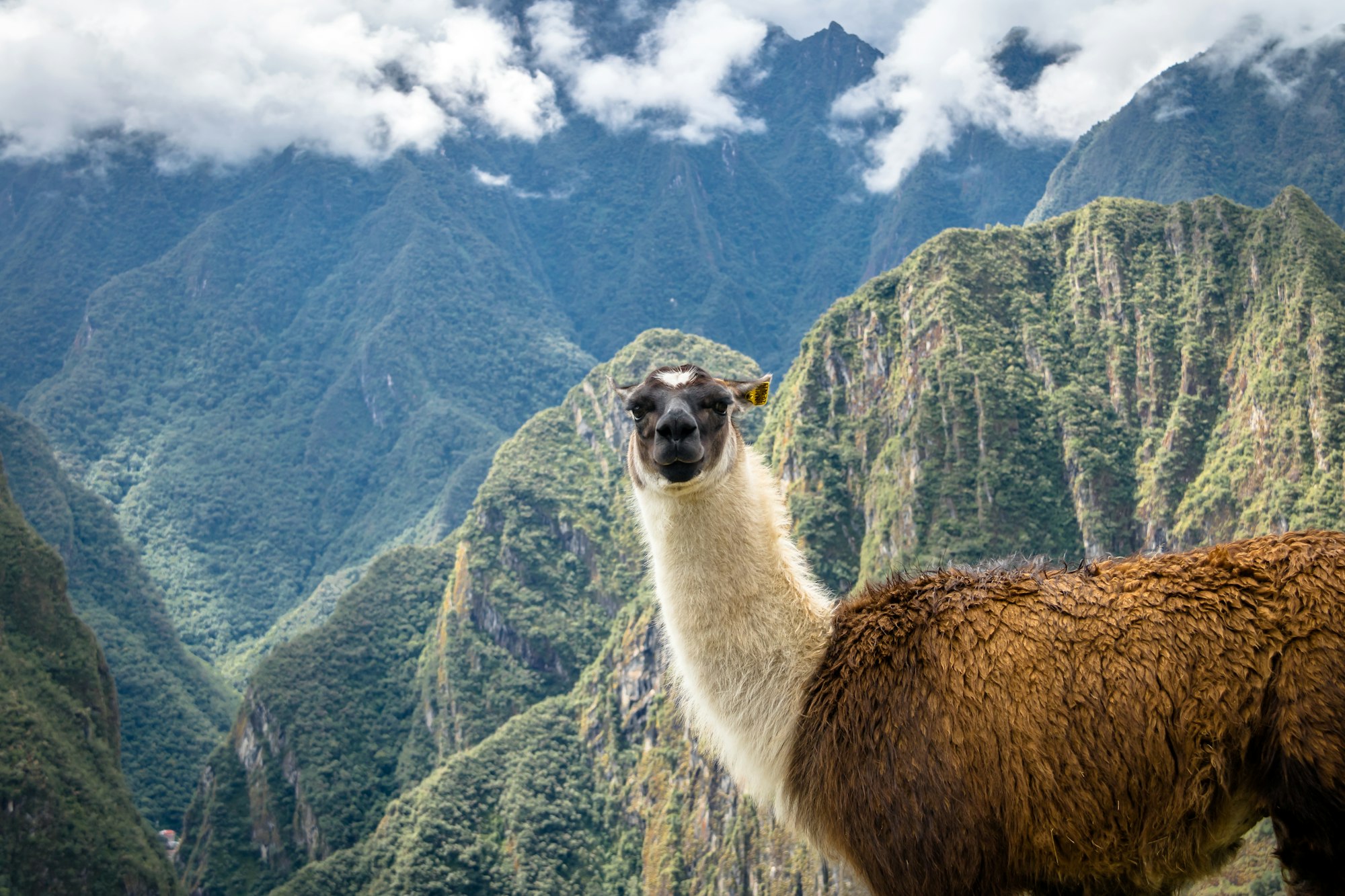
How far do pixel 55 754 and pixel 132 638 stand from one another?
5627 cm

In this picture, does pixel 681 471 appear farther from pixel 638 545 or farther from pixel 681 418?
pixel 638 545

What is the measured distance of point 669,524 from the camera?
217 inches

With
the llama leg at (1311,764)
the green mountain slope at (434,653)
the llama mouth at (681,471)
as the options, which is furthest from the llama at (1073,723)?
the green mountain slope at (434,653)

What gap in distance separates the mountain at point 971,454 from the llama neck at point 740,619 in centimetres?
5497

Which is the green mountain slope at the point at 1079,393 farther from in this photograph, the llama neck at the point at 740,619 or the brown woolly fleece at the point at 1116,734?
Result: the brown woolly fleece at the point at 1116,734

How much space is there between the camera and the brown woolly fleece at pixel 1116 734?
156 inches

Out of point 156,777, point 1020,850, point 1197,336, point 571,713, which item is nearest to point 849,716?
point 1020,850

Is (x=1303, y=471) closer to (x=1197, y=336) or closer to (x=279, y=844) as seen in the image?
(x=1197, y=336)

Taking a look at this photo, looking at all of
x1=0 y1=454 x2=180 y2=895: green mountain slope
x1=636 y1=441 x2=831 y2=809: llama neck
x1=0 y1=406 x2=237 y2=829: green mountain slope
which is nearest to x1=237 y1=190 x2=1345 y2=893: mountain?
x1=0 y1=454 x2=180 y2=895: green mountain slope

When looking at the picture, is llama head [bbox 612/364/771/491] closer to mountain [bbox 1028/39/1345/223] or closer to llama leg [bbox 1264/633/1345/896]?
llama leg [bbox 1264/633/1345/896]

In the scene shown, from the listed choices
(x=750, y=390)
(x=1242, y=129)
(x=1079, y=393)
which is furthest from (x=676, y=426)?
(x=1242, y=129)

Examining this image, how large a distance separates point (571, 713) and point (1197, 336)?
6197cm

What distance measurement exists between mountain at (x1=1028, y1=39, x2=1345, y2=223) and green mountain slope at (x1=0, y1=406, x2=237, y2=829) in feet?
572

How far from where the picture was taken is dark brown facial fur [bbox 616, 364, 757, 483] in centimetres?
520
